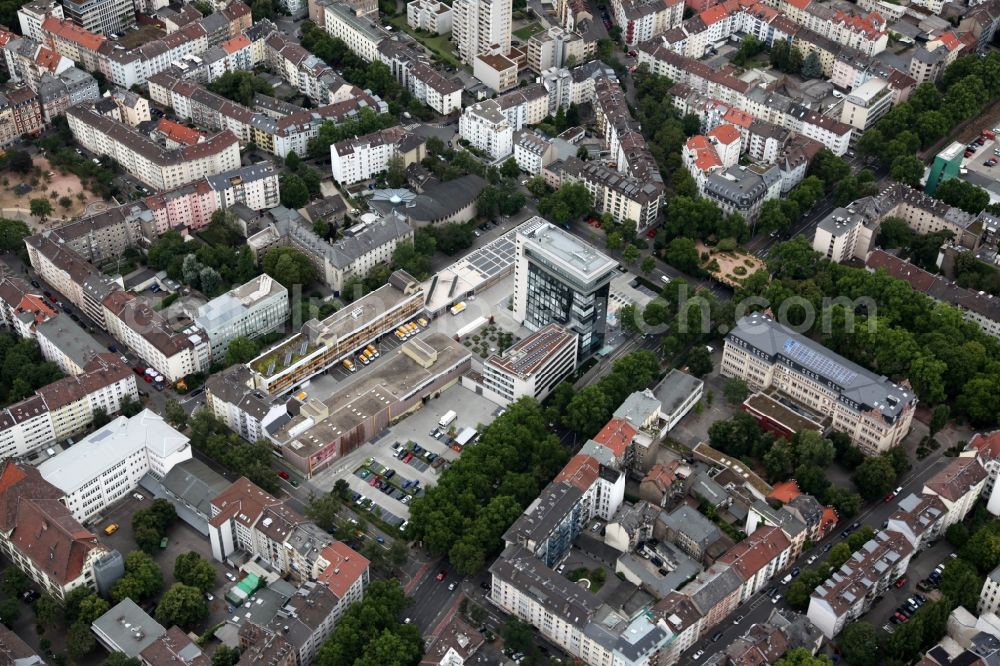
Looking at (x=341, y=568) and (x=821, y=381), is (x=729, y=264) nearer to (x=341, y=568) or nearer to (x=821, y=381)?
(x=821, y=381)

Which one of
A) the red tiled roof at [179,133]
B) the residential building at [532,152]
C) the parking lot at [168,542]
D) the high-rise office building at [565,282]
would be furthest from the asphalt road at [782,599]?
the red tiled roof at [179,133]

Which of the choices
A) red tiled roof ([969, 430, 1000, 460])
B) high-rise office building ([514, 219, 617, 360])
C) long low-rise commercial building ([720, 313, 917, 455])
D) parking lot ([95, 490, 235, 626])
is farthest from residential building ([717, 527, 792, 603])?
parking lot ([95, 490, 235, 626])

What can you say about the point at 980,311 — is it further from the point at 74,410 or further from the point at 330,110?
the point at 74,410

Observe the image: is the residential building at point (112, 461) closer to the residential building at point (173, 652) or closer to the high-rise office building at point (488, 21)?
the residential building at point (173, 652)

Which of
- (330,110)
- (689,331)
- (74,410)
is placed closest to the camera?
(74,410)

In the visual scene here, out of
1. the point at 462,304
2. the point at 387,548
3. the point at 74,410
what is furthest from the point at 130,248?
the point at 387,548
